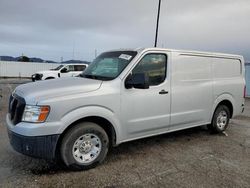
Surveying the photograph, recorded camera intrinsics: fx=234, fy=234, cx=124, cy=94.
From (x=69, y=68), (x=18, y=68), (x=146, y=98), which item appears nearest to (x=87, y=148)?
(x=146, y=98)

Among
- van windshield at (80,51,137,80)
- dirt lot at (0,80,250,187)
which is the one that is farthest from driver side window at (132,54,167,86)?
dirt lot at (0,80,250,187)

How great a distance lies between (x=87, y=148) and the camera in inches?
148

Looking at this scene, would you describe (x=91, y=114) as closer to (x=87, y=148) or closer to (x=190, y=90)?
(x=87, y=148)

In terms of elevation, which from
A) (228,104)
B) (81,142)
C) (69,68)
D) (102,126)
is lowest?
(81,142)

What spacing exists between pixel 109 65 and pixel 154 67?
87 cm

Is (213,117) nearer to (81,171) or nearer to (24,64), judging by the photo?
(81,171)

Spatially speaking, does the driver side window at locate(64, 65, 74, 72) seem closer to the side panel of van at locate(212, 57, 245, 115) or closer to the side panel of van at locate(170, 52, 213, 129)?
the side panel of van at locate(212, 57, 245, 115)


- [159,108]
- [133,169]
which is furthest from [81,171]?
[159,108]

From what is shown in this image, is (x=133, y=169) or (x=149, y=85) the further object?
(x=149, y=85)

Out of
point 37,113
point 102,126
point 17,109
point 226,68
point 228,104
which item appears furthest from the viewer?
point 228,104

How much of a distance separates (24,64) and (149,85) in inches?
1175

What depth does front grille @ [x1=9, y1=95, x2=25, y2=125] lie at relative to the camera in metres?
3.44

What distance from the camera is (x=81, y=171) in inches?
145

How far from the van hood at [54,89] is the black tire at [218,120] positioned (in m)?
3.27
